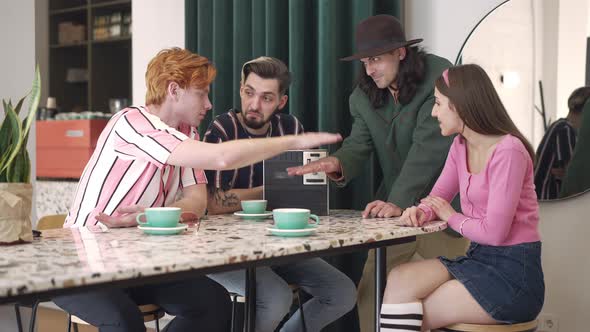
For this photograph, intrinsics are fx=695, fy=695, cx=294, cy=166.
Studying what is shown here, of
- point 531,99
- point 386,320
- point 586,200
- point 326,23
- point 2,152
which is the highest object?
point 326,23

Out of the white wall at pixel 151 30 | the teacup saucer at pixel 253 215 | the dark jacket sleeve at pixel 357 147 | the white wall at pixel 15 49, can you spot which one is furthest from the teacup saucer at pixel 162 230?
the white wall at pixel 15 49

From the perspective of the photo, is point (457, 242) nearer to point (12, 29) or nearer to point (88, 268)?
point (88, 268)

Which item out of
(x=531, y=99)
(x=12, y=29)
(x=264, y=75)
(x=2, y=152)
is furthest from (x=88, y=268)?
(x=12, y=29)

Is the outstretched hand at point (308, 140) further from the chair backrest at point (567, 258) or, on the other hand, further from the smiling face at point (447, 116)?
the chair backrest at point (567, 258)

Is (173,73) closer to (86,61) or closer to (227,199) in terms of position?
(227,199)

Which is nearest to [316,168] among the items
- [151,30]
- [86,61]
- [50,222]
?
[50,222]

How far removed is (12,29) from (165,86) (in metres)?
2.92

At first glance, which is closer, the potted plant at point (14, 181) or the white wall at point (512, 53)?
the potted plant at point (14, 181)

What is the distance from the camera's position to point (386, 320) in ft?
6.25

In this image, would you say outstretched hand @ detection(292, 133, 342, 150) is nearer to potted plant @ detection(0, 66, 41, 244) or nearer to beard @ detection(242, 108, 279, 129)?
potted plant @ detection(0, 66, 41, 244)

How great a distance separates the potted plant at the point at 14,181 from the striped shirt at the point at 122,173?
0.41 m

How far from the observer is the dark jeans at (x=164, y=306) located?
1.73 m

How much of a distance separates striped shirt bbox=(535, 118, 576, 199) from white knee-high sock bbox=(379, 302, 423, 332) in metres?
1.10

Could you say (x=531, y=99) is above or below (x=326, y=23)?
below
